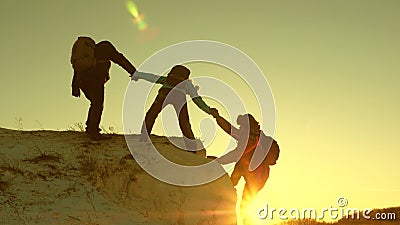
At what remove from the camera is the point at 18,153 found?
11.9 m

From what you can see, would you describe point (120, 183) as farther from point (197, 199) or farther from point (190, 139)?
point (190, 139)

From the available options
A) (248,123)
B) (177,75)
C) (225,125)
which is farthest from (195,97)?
(248,123)

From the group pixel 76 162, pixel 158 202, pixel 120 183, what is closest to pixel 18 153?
pixel 76 162

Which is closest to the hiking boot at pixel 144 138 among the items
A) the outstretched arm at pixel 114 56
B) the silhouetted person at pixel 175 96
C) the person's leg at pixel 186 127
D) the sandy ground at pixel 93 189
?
the silhouetted person at pixel 175 96

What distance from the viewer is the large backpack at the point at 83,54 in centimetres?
1241

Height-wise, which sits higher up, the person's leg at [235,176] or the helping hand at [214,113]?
the helping hand at [214,113]

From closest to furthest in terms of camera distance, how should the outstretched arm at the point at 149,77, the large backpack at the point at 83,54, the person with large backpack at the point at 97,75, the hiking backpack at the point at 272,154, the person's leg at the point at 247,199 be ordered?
the large backpack at the point at 83,54 < the person with large backpack at the point at 97,75 < the outstretched arm at the point at 149,77 < the person's leg at the point at 247,199 < the hiking backpack at the point at 272,154

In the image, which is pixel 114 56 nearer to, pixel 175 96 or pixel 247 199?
pixel 175 96

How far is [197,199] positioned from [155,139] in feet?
7.08

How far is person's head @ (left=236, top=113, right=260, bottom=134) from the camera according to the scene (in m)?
13.5

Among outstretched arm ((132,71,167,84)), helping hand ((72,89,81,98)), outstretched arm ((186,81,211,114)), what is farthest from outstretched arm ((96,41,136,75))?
outstretched arm ((186,81,211,114))

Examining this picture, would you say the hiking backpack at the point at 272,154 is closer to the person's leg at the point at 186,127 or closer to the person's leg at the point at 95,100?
the person's leg at the point at 186,127

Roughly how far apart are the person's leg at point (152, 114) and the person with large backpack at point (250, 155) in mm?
1127

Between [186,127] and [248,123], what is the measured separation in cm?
128
